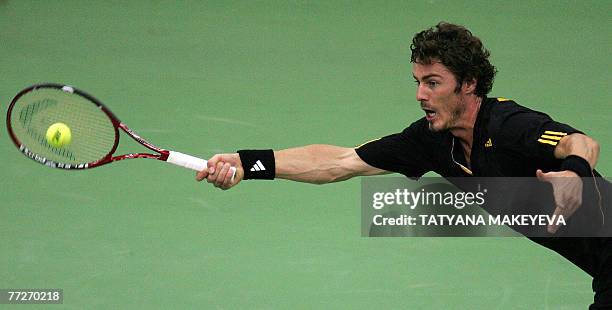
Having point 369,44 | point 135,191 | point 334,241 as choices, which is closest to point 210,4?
point 369,44

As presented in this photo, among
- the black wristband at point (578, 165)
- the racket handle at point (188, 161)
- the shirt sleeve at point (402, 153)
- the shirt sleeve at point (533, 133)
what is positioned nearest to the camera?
the black wristband at point (578, 165)

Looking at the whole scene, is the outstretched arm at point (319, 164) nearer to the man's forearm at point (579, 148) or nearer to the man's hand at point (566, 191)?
the man's forearm at point (579, 148)

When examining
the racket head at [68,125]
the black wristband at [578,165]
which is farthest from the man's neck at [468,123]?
the racket head at [68,125]

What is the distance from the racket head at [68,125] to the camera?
4.03m

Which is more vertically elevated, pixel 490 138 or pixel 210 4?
pixel 210 4

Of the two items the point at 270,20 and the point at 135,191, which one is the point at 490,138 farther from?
the point at 270,20

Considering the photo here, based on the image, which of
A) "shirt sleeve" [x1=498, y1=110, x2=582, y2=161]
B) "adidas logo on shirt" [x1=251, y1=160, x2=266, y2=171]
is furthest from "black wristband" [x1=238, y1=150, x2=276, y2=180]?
"shirt sleeve" [x1=498, y1=110, x2=582, y2=161]

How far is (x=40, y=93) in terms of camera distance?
→ 4.17m

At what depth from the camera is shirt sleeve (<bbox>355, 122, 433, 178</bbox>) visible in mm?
4066

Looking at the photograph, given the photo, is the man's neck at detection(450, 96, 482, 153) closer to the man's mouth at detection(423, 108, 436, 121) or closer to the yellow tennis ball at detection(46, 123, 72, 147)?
the man's mouth at detection(423, 108, 436, 121)

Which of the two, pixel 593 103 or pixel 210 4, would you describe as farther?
pixel 210 4

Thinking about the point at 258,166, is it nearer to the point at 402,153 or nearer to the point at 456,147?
the point at 402,153

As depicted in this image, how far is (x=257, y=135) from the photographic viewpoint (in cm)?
538

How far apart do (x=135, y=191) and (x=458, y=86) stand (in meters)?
1.90
